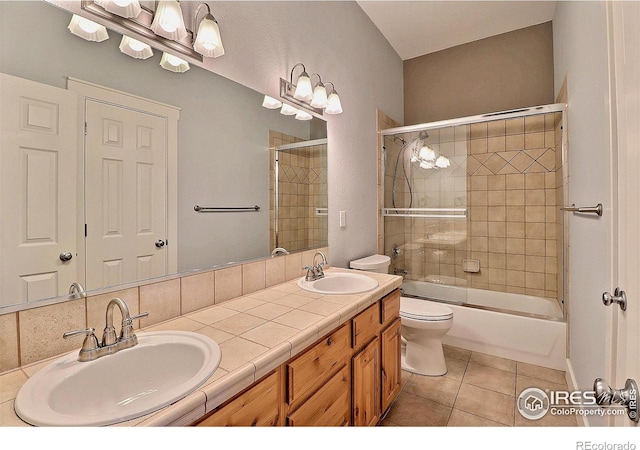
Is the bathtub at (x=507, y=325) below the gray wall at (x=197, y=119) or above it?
below

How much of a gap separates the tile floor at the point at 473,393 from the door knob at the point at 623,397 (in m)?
1.15

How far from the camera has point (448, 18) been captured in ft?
8.79

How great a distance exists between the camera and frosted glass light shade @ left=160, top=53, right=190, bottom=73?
46.9 inches

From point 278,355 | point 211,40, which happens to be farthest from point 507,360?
point 211,40

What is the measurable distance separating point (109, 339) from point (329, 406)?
80 cm

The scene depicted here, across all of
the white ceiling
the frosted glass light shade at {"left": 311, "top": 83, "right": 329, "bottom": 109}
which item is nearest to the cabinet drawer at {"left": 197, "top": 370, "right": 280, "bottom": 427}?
the frosted glass light shade at {"left": 311, "top": 83, "right": 329, "bottom": 109}

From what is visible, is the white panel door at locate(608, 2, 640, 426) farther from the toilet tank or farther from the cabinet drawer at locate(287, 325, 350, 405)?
the toilet tank

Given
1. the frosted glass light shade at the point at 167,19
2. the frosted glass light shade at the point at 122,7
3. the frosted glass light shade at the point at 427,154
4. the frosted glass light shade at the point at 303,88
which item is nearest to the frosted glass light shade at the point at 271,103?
the frosted glass light shade at the point at 303,88

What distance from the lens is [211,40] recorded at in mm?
1248

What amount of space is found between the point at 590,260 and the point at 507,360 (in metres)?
1.24

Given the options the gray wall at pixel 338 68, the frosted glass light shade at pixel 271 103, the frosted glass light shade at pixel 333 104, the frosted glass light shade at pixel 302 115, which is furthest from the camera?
the frosted glass light shade at pixel 333 104

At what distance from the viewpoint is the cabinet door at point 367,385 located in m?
1.35

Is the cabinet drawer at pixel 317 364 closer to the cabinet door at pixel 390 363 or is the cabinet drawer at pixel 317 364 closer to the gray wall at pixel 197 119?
the cabinet door at pixel 390 363
